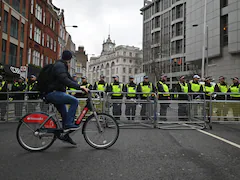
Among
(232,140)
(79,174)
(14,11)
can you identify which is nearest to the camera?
(79,174)

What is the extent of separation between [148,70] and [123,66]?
65.4m

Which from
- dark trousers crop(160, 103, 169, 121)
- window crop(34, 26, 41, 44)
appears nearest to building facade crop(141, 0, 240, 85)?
window crop(34, 26, 41, 44)

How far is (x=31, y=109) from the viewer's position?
8.70 metres

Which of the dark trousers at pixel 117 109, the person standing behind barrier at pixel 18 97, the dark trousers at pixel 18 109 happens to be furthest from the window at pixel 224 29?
the dark trousers at pixel 18 109

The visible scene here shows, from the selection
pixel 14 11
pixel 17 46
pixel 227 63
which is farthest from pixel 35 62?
pixel 227 63

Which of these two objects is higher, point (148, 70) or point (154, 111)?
point (148, 70)

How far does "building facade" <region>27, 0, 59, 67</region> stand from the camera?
30.9 meters

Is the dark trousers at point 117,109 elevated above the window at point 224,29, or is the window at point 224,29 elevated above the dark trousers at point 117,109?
the window at point 224,29

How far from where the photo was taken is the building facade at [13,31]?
2366cm

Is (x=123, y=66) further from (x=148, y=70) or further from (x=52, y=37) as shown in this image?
(x=52, y=37)

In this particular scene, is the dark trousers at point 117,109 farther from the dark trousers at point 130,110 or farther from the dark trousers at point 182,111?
the dark trousers at point 182,111

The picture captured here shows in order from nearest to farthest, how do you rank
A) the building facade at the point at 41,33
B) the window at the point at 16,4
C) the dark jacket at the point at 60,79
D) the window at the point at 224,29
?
the dark jacket at the point at 60,79 < the window at the point at 16,4 < the building facade at the point at 41,33 < the window at the point at 224,29

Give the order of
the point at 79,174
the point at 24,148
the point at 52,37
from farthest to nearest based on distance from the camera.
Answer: the point at 52,37
the point at 24,148
the point at 79,174

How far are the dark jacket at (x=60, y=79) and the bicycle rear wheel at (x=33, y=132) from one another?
671mm
